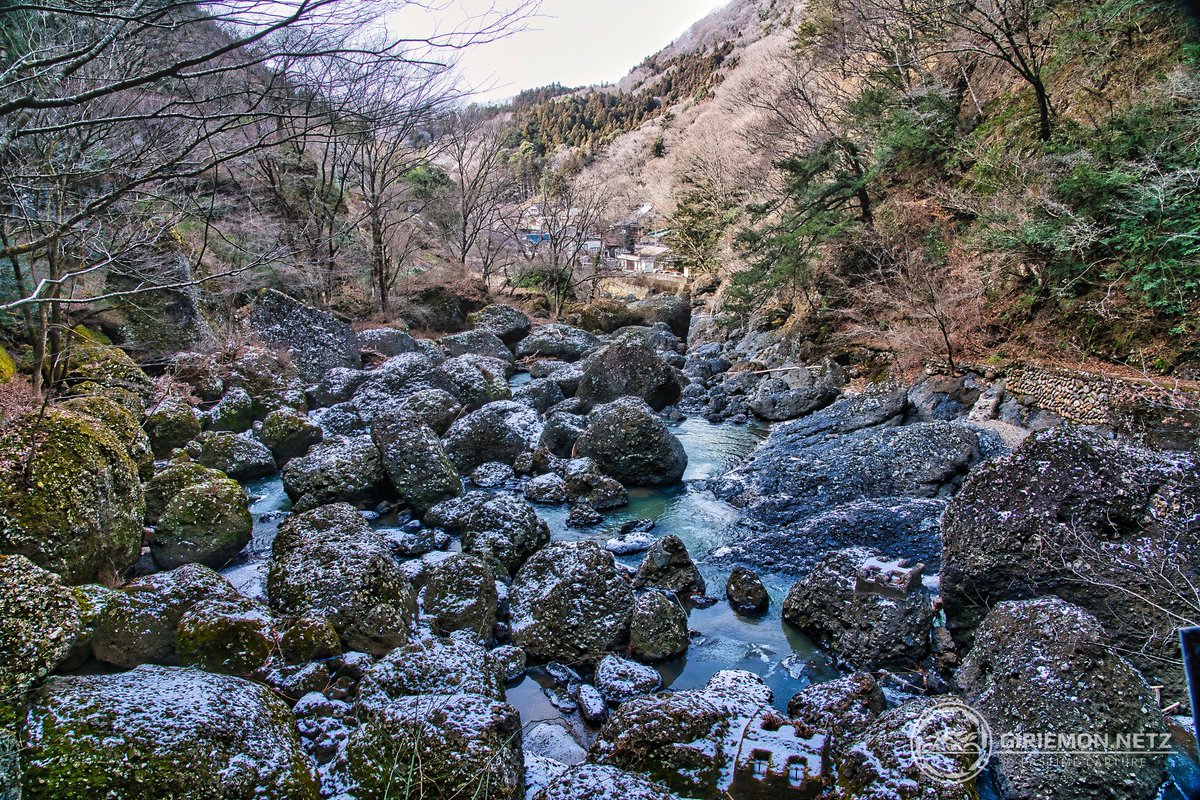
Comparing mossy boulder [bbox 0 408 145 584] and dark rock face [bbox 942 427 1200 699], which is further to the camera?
mossy boulder [bbox 0 408 145 584]

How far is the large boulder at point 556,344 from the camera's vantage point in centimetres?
1709

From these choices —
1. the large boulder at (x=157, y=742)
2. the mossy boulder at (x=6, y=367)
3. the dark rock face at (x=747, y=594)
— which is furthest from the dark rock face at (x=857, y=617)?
the mossy boulder at (x=6, y=367)

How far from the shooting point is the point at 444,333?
20094 mm

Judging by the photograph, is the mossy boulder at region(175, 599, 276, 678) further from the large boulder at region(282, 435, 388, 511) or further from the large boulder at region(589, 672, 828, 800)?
the large boulder at region(282, 435, 388, 511)

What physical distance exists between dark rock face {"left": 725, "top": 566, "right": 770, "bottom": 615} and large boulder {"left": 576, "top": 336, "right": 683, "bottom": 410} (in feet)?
20.3

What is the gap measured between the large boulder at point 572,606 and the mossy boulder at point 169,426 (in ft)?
21.6

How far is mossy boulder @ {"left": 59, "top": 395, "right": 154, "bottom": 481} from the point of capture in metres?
7.24

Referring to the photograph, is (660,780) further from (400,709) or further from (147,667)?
(147,667)

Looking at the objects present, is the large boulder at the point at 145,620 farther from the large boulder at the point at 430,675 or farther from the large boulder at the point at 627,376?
the large boulder at the point at 627,376

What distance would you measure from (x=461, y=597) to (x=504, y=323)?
13.8m

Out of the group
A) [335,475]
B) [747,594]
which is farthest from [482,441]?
[747,594]

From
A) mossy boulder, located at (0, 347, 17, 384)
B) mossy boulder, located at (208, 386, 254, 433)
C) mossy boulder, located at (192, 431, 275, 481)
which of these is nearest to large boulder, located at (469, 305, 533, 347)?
mossy boulder, located at (208, 386, 254, 433)

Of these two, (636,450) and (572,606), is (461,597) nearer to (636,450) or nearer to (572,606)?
(572,606)

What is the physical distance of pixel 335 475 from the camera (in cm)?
748
